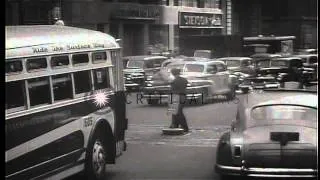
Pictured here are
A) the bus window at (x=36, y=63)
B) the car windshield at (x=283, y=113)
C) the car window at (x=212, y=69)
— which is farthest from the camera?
the car window at (x=212, y=69)

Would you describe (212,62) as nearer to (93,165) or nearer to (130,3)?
(93,165)

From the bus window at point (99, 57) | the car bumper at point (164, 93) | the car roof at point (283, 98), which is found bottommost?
the car bumper at point (164, 93)

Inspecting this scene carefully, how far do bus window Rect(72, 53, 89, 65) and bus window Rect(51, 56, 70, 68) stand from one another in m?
0.22

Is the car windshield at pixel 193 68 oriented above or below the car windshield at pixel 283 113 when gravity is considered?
below

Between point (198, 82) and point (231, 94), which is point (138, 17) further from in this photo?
point (198, 82)

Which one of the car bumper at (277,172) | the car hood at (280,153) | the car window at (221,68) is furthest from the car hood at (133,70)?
the car bumper at (277,172)

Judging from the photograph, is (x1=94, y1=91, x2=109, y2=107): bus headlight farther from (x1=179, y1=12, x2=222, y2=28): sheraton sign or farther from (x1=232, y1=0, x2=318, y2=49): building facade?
(x1=232, y1=0, x2=318, y2=49): building facade

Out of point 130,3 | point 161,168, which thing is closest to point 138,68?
point 130,3

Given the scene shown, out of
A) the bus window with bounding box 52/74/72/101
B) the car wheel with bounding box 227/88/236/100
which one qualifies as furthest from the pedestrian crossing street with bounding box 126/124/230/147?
the car wheel with bounding box 227/88/236/100

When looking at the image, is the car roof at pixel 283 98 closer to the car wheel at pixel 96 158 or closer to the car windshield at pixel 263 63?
the car wheel at pixel 96 158

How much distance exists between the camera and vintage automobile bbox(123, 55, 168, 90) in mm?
31688

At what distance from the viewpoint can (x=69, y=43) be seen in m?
9.48

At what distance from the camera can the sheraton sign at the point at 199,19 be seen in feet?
182

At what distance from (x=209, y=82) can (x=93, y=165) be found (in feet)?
52.9
